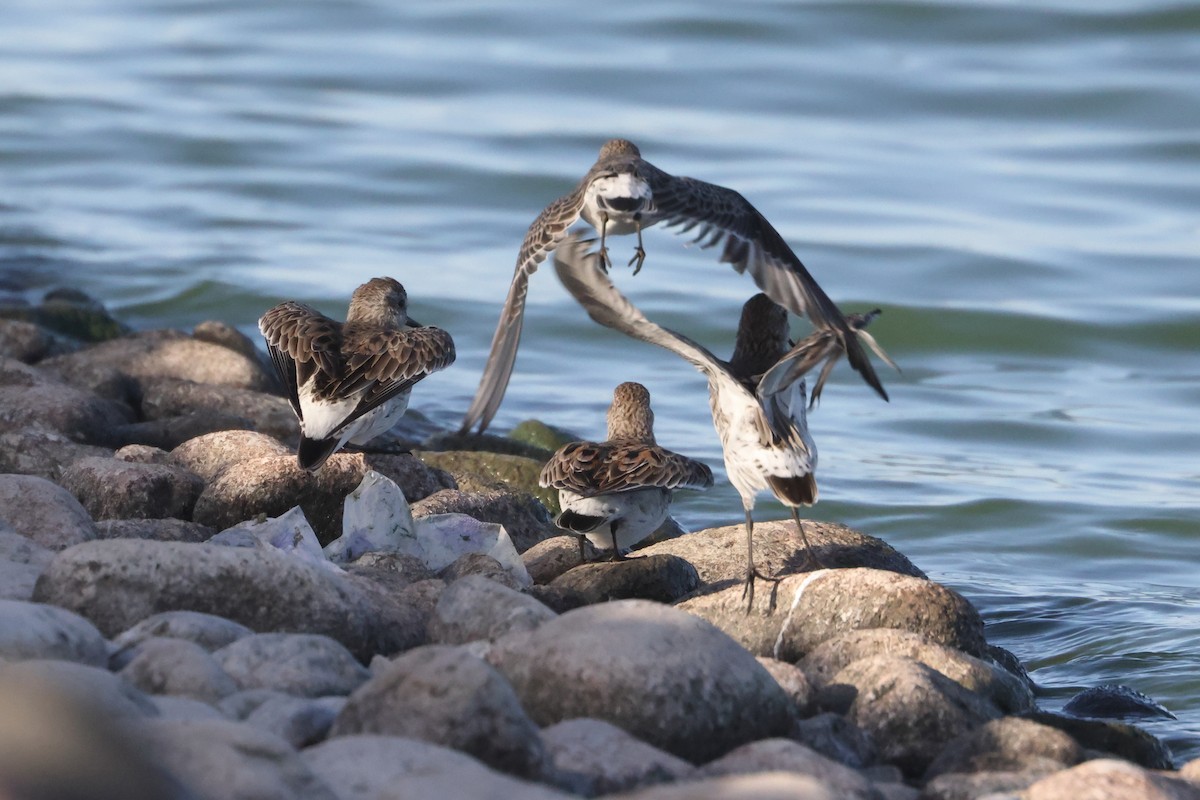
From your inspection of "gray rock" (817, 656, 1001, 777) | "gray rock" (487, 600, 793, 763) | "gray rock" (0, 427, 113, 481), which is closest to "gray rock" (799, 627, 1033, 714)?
"gray rock" (817, 656, 1001, 777)

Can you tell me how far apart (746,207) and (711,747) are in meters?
3.12

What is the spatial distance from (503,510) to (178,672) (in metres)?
3.45

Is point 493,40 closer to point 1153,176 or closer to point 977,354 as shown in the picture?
point 1153,176

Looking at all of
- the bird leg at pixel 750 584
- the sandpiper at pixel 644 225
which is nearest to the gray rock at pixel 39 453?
the sandpiper at pixel 644 225

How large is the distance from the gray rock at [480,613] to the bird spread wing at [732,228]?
1949 mm

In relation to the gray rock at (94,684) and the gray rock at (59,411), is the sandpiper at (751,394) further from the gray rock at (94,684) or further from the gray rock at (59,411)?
the gray rock at (59,411)

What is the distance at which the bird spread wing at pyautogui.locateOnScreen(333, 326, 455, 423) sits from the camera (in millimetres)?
7941

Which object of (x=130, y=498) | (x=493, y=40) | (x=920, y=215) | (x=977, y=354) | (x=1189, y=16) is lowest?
(x=130, y=498)

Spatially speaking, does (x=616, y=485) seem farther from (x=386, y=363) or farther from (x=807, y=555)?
(x=386, y=363)

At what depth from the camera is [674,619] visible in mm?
5047

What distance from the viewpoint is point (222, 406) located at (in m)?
10.1

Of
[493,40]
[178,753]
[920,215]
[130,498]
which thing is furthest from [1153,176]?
[178,753]

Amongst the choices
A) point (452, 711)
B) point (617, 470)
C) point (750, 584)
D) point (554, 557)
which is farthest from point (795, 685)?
point (554, 557)

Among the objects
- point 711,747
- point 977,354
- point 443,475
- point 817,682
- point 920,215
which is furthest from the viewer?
point 920,215
